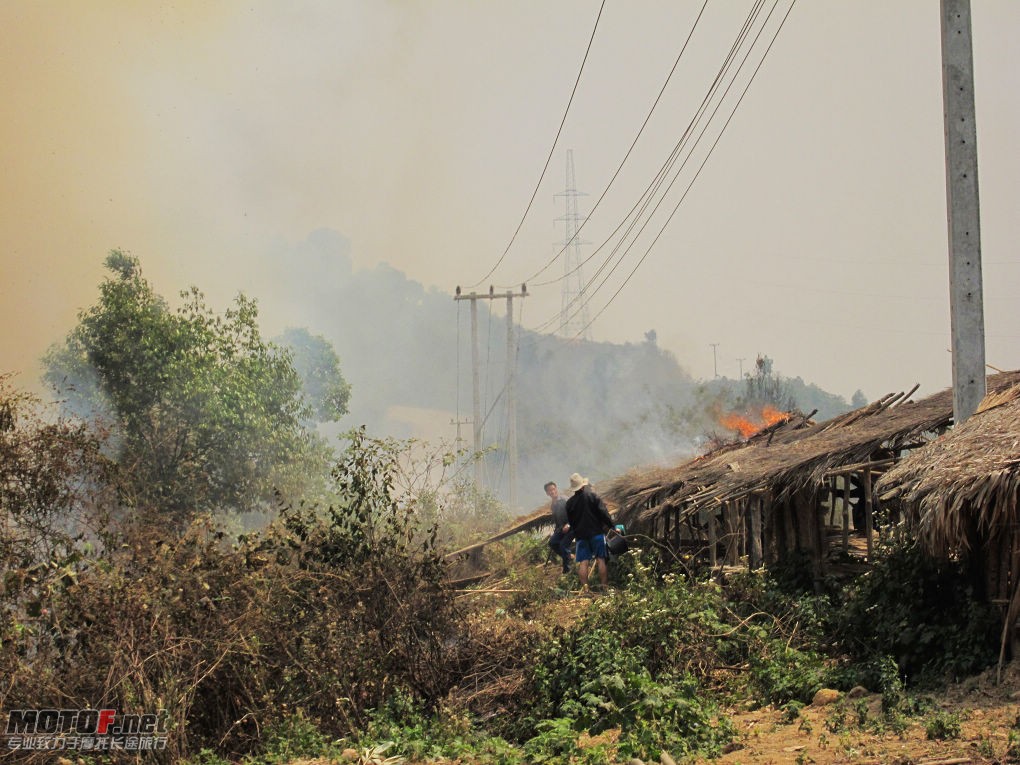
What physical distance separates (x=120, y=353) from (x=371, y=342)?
64676mm

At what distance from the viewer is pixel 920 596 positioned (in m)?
9.82

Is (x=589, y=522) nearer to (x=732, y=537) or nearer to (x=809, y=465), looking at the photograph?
(x=732, y=537)

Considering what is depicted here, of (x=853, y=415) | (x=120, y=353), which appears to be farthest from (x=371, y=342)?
(x=853, y=415)

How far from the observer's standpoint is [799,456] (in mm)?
13109

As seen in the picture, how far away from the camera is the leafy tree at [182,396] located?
24.4m

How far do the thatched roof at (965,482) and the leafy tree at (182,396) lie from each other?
58.2 ft

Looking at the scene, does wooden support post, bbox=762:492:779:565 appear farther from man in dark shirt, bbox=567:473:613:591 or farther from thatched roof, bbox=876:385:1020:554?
thatched roof, bbox=876:385:1020:554

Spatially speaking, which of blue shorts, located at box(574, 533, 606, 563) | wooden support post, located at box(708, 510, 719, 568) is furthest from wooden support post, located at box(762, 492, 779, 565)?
blue shorts, located at box(574, 533, 606, 563)

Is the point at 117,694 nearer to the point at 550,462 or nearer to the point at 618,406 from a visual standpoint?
the point at 550,462

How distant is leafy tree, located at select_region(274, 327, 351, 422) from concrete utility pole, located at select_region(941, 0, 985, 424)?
2413cm

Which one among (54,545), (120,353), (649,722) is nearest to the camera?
(649,722)

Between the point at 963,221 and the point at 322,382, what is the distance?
25692mm

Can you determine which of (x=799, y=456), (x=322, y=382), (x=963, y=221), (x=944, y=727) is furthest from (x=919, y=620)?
(x=322, y=382)

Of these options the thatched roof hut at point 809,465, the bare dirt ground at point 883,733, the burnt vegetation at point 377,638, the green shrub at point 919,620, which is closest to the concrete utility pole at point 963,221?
the thatched roof hut at point 809,465
